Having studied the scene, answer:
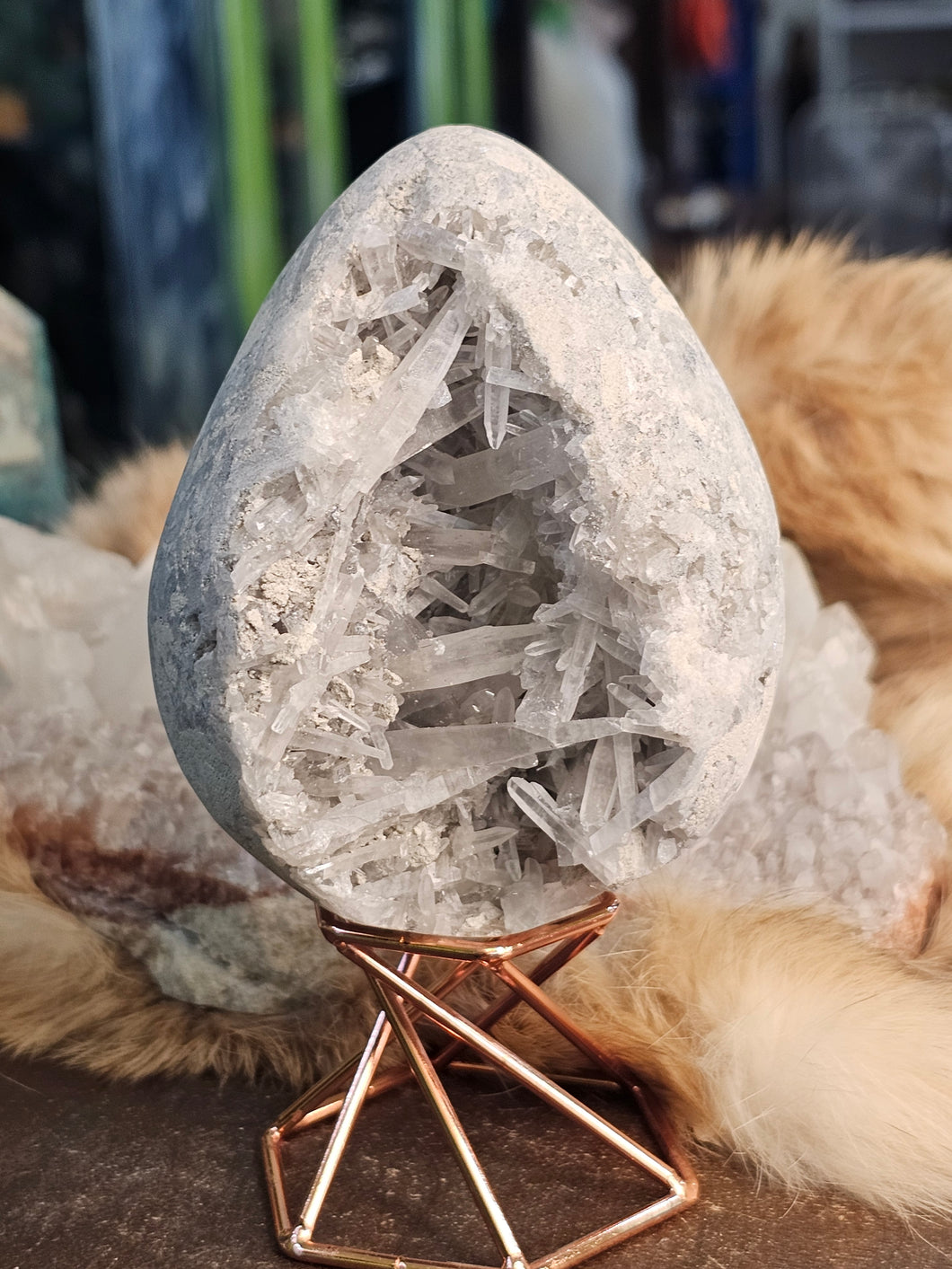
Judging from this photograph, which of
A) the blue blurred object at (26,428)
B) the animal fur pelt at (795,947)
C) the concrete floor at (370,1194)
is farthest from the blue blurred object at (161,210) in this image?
the concrete floor at (370,1194)

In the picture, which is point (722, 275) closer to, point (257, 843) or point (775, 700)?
point (775, 700)

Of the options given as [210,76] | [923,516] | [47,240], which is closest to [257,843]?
[923,516]

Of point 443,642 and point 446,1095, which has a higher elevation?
point 443,642

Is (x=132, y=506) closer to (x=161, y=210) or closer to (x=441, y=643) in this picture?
(x=161, y=210)

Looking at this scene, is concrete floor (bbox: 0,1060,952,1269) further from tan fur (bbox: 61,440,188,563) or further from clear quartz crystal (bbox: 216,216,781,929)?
tan fur (bbox: 61,440,188,563)

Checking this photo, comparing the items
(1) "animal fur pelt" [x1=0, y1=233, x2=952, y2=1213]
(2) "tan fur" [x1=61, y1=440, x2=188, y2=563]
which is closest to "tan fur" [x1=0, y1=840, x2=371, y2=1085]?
(1) "animal fur pelt" [x1=0, y1=233, x2=952, y2=1213]

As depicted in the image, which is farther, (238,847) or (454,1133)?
(238,847)

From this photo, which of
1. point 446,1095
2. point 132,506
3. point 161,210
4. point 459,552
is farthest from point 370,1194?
point 161,210
